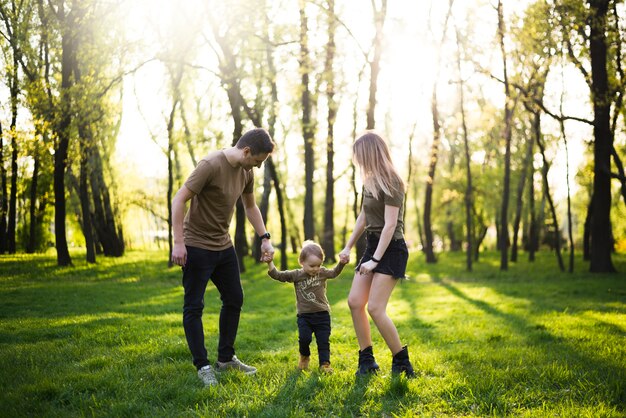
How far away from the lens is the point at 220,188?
5336mm

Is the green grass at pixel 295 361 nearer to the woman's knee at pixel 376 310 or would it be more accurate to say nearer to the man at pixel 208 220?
the man at pixel 208 220

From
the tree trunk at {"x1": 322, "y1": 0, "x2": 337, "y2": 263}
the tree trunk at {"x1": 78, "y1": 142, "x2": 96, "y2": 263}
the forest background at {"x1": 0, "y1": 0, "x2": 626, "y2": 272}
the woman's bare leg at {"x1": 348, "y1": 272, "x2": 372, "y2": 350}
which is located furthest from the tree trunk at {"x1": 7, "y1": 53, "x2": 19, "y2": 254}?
the woman's bare leg at {"x1": 348, "y1": 272, "x2": 372, "y2": 350}

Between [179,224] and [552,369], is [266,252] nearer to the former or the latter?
[179,224]

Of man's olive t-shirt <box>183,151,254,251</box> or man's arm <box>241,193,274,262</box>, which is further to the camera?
man's arm <box>241,193,274,262</box>

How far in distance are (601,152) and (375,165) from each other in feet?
56.9

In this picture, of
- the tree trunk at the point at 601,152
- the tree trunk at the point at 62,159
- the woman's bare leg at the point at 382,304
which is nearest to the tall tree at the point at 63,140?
the tree trunk at the point at 62,159

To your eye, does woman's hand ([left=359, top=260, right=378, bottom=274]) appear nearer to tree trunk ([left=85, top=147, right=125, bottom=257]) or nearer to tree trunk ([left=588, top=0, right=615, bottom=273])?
tree trunk ([left=588, top=0, right=615, bottom=273])

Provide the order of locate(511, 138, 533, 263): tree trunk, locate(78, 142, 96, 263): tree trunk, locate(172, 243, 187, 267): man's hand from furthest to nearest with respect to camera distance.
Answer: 1. locate(511, 138, 533, 263): tree trunk
2. locate(78, 142, 96, 263): tree trunk
3. locate(172, 243, 187, 267): man's hand

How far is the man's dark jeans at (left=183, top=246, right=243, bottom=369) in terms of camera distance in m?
5.26

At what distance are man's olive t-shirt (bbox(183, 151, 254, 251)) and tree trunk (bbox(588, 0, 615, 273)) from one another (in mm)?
16803

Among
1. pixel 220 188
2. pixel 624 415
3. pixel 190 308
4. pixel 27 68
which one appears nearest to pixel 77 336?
pixel 190 308

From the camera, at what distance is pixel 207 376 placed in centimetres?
506

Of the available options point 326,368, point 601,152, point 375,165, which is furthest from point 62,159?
point 601,152

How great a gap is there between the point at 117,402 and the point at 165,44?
17.5 metres
